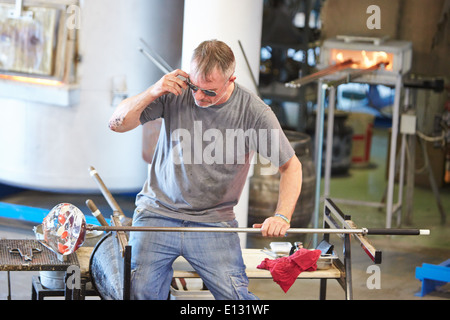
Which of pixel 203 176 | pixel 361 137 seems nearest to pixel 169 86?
pixel 203 176

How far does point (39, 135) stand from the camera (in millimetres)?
6570

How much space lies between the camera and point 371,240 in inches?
250

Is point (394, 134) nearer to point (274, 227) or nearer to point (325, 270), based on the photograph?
point (325, 270)

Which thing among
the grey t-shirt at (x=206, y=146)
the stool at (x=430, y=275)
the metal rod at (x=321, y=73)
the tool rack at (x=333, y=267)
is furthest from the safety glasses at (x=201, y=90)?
the stool at (x=430, y=275)

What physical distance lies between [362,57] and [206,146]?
3219mm

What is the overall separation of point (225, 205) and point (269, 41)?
5695 millimetres

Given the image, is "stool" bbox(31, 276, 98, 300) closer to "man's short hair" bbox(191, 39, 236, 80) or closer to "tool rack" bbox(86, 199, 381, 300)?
"tool rack" bbox(86, 199, 381, 300)

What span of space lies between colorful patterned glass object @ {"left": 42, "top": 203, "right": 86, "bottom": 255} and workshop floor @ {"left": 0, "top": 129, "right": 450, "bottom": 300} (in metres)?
1.57

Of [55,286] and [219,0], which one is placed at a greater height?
[219,0]

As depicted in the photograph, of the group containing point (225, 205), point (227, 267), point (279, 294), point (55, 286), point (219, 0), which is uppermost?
point (219, 0)

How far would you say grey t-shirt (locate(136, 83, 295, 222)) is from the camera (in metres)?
3.48

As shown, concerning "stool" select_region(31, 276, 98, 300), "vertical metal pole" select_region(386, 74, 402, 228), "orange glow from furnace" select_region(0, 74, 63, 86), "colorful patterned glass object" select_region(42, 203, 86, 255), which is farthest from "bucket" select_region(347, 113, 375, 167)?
"colorful patterned glass object" select_region(42, 203, 86, 255)

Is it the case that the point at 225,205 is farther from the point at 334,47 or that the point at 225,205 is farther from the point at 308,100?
the point at 308,100

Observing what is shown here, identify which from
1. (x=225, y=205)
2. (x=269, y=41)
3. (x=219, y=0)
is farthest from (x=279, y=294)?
(x=269, y=41)
